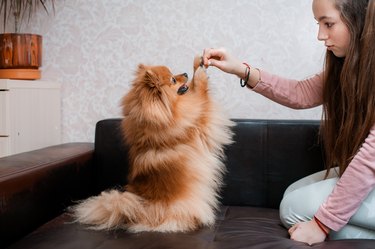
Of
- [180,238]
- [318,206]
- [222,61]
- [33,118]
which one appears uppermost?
[222,61]

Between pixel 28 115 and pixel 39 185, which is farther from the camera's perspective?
pixel 28 115

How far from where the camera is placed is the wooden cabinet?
1737mm

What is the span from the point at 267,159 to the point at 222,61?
47 cm

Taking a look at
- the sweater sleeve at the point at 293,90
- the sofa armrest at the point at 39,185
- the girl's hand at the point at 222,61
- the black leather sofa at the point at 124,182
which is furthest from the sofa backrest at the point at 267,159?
the sofa armrest at the point at 39,185

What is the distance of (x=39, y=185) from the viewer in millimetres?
1404

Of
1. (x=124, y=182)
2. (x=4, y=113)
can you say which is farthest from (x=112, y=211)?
(x=4, y=113)

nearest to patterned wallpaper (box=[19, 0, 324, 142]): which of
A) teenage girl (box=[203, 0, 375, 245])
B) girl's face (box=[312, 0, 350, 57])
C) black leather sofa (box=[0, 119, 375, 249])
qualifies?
black leather sofa (box=[0, 119, 375, 249])

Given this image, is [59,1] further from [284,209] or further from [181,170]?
[284,209]

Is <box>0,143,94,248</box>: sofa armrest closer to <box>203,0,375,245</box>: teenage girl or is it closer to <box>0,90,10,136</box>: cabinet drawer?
<box>0,90,10,136</box>: cabinet drawer

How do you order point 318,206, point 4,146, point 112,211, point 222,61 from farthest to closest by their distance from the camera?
point 4,146, point 222,61, point 112,211, point 318,206

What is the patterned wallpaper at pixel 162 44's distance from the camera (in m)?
1.83

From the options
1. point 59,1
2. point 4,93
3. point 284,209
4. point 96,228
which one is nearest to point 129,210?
point 96,228

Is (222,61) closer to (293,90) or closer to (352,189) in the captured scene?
(293,90)

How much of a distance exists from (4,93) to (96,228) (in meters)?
0.79
